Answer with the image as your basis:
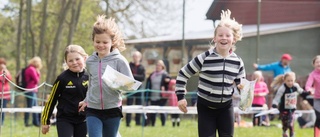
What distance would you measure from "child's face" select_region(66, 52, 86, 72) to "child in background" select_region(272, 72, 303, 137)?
19.1ft

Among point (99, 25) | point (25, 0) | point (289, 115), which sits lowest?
point (289, 115)

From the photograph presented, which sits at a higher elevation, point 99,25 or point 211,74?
point 99,25

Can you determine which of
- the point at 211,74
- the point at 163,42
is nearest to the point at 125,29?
the point at 163,42

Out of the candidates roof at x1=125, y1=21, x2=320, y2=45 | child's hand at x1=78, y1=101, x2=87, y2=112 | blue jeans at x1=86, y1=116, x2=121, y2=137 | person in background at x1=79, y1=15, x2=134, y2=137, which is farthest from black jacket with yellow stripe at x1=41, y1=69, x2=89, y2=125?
roof at x1=125, y1=21, x2=320, y2=45

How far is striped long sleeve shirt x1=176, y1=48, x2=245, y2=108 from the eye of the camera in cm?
752

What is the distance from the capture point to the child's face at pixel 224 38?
7.56 m

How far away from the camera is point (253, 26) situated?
22.5 metres

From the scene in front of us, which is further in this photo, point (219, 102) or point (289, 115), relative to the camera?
point (289, 115)

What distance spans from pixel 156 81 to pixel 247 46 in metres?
4.25

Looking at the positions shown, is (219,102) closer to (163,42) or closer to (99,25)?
(99,25)

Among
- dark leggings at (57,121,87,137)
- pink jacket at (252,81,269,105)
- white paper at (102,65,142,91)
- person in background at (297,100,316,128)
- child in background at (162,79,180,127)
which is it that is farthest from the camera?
person in background at (297,100,316,128)

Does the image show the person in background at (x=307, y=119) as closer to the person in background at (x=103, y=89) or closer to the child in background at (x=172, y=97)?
the child in background at (x=172, y=97)

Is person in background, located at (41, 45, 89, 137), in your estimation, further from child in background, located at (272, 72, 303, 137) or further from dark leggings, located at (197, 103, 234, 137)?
child in background, located at (272, 72, 303, 137)

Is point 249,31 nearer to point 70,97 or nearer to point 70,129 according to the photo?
point 70,97
